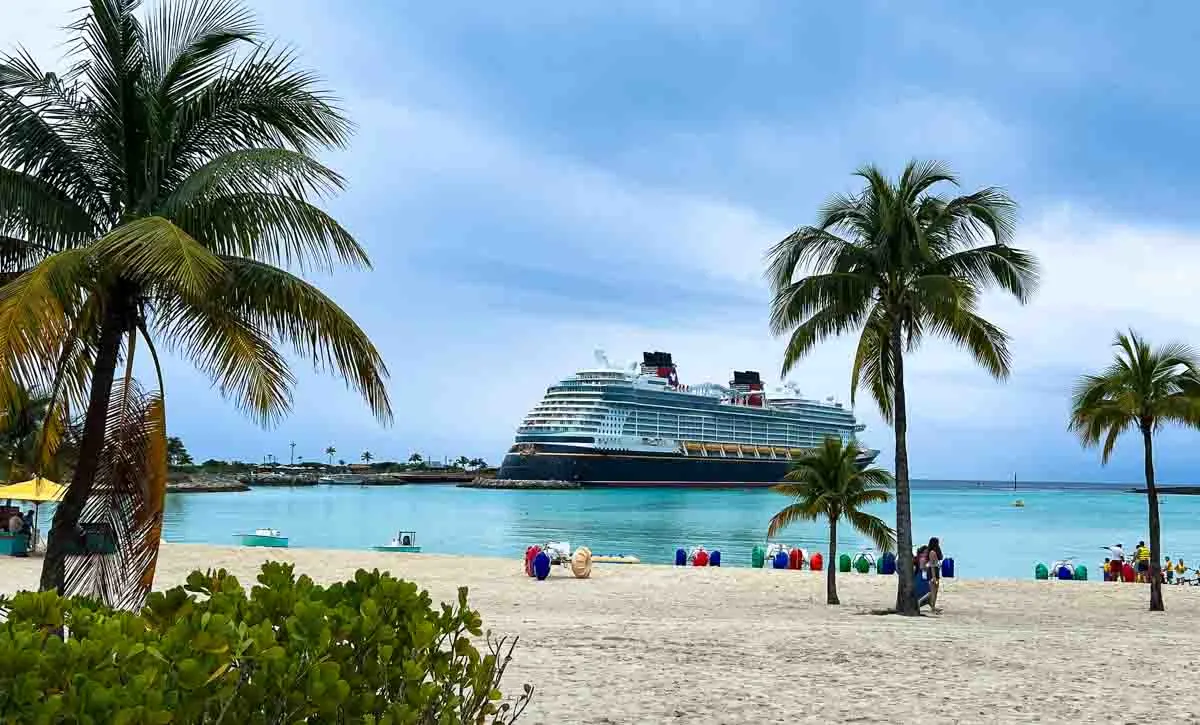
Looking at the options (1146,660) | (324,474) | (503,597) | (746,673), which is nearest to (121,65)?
(746,673)

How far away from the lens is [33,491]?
18969 mm

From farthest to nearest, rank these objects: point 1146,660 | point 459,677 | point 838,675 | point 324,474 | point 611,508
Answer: point 324,474, point 611,508, point 1146,660, point 838,675, point 459,677

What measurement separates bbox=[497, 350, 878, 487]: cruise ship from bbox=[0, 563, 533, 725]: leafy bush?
244ft

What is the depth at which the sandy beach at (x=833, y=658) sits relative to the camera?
608cm

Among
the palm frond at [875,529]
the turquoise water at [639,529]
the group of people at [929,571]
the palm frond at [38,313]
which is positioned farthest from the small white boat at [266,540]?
the palm frond at [38,313]

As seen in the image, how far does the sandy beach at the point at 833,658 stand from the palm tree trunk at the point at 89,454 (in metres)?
2.97

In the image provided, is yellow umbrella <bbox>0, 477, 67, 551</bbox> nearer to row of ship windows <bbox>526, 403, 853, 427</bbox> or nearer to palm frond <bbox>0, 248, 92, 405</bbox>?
palm frond <bbox>0, 248, 92, 405</bbox>

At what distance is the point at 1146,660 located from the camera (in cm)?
811

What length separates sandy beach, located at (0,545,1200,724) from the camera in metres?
6.08

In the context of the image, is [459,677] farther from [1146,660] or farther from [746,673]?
[1146,660]

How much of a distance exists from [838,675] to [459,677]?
485 cm

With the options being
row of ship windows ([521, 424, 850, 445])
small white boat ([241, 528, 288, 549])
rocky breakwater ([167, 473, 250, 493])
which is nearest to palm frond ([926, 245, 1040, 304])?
small white boat ([241, 528, 288, 549])

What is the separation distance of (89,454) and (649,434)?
2950 inches

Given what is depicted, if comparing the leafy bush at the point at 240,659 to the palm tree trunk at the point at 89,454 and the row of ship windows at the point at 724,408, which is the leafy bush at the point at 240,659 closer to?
the palm tree trunk at the point at 89,454
